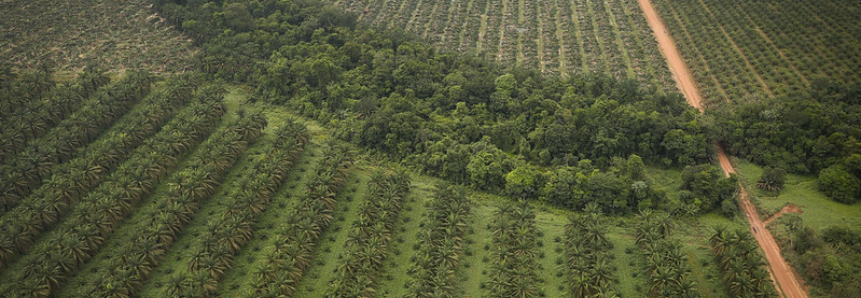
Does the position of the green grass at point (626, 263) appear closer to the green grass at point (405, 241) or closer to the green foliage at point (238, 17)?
Answer: the green grass at point (405, 241)

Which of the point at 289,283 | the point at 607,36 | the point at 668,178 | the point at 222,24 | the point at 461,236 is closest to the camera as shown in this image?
the point at 289,283

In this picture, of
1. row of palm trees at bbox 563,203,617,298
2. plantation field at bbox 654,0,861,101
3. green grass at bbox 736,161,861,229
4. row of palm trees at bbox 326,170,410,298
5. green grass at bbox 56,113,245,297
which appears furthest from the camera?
plantation field at bbox 654,0,861,101

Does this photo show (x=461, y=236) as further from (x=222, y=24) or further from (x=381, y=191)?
(x=222, y=24)

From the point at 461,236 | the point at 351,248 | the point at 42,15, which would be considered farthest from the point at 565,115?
the point at 42,15

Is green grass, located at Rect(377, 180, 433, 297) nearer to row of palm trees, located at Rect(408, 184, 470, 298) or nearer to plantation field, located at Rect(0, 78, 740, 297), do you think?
plantation field, located at Rect(0, 78, 740, 297)

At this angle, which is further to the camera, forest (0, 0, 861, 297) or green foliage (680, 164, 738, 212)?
green foliage (680, 164, 738, 212)

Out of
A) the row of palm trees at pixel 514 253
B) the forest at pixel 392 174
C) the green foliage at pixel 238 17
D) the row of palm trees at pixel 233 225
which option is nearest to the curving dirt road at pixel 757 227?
the forest at pixel 392 174

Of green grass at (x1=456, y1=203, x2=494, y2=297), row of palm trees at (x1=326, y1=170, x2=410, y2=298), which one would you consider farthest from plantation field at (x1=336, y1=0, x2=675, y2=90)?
row of palm trees at (x1=326, y1=170, x2=410, y2=298)
